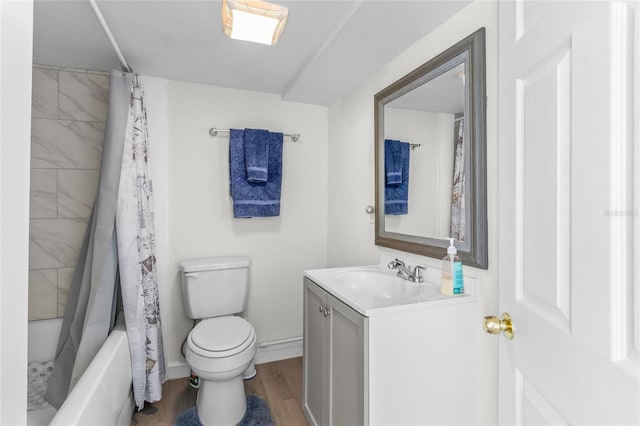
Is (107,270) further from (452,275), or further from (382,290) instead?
(452,275)

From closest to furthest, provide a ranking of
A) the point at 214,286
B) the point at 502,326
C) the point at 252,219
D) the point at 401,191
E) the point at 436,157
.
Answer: the point at 502,326 → the point at 436,157 → the point at 401,191 → the point at 214,286 → the point at 252,219

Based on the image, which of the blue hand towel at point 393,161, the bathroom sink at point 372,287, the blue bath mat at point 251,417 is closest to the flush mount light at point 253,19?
the blue hand towel at point 393,161

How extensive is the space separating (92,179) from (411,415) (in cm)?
228

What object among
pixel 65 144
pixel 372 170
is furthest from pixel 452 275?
pixel 65 144

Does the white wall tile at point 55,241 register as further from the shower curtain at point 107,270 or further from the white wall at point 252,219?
the white wall at point 252,219

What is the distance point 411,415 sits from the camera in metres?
1.22

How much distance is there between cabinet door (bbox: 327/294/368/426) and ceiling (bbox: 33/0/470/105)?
1282 mm

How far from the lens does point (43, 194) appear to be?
2031 millimetres

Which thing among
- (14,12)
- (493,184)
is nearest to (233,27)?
(14,12)

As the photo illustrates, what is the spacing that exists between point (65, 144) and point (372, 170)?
1973 mm

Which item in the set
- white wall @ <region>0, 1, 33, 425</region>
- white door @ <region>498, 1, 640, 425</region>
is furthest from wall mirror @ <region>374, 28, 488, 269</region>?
white wall @ <region>0, 1, 33, 425</region>

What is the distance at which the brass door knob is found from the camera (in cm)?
74

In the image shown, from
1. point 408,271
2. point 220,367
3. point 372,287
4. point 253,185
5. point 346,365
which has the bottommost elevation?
point 220,367

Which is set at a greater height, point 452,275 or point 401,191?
point 401,191
